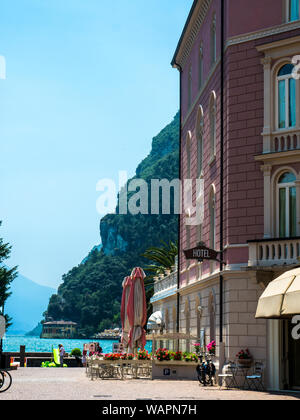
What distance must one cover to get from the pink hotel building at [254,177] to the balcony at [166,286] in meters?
11.5

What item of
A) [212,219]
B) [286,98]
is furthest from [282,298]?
[212,219]

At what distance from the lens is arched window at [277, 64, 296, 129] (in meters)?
28.1

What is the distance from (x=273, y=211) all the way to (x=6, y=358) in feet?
56.4

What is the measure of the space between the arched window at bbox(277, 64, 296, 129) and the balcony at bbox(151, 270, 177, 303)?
1562cm

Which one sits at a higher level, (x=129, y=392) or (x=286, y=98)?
(x=286, y=98)

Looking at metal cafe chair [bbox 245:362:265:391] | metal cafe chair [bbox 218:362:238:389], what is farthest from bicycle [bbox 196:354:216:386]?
metal cafe chair [bbox 245:362:265:391]

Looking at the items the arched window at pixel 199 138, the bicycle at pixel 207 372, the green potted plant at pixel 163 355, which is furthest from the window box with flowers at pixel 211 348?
the arched window at pixel 199 138

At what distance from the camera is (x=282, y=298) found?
72.1 feet

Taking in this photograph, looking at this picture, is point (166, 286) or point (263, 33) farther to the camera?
point (166, 286)

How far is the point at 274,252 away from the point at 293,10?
351 inches

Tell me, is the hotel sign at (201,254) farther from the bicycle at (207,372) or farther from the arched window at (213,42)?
the arched window at (213,42)

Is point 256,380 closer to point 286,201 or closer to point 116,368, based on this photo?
point 286,201

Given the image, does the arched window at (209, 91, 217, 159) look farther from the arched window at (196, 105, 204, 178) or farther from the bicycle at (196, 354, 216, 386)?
the bicycle at (196, 354, 216, 386)
